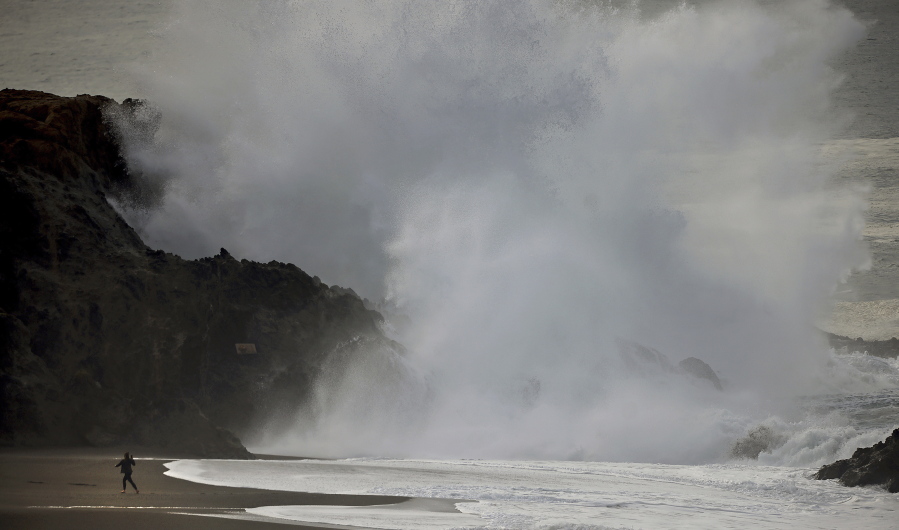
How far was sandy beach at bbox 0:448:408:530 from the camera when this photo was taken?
9.73 m

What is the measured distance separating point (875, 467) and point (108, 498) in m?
12.6

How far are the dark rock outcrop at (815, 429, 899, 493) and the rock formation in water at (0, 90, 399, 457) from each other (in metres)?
11.3

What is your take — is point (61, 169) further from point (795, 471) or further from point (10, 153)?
point (795, 471)

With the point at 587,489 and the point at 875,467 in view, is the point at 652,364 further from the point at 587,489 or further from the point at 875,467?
the point at 587,489

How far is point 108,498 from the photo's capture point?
37.4 feet

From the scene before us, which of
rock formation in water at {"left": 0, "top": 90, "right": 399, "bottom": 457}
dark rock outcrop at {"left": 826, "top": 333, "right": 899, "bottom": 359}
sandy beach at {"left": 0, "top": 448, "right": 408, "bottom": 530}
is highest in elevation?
dark rock outcrop at {"left": 826, "top": 333, "right": 899, "bottom": 359}

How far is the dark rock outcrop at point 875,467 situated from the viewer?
15188 millimetres

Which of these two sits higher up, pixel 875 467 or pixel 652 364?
pixel 652 364

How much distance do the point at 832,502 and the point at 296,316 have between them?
41.0ft

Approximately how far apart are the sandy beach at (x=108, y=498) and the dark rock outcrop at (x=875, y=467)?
842 centimetres

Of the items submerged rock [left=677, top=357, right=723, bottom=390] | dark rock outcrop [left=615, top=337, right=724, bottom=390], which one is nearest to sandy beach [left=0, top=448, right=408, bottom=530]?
dark rock outcrop [left=615, top=337, right=724, bottom=390]

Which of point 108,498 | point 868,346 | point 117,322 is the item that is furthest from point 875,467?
point 868,346

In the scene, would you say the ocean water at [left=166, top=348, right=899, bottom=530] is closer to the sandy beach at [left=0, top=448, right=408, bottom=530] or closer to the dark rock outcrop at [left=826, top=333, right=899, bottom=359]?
the sandy beach at [left=0, top=448, right=408, bottom=530]

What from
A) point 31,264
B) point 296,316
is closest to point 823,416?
point 296,316
